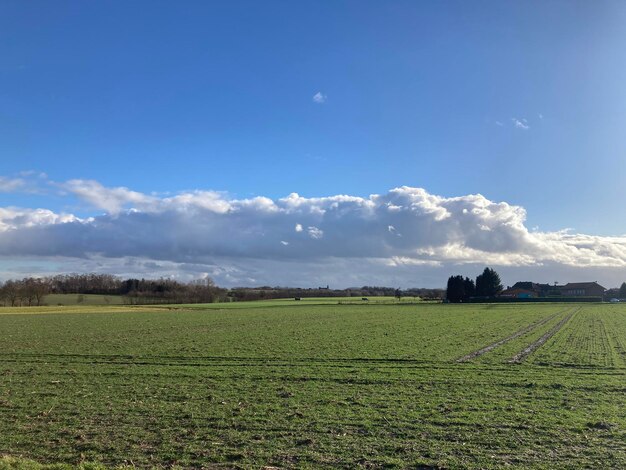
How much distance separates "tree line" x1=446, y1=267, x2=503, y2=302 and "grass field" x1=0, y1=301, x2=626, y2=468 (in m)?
131

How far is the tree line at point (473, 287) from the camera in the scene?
154000mm

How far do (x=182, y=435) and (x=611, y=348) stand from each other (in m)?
25.9

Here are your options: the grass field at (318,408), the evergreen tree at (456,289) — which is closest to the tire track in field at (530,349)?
the grass field at (318,408)

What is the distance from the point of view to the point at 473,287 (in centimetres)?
15562

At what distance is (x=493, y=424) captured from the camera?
1158cm

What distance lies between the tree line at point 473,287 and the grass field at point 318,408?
13070 cm

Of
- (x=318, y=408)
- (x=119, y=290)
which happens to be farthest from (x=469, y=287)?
(x=318, y=408)

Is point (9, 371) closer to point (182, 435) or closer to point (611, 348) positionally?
point (182, 435)

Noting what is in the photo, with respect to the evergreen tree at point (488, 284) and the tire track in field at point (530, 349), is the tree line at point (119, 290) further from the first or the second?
the tire track in field at point (530, 349)

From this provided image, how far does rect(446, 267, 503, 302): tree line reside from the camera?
154 metres

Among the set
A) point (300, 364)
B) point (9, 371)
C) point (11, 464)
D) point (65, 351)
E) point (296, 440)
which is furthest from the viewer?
point (65, 351)

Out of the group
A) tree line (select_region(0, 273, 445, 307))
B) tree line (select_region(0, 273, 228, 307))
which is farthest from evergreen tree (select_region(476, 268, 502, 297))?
tree line (select_region(0, 273, 228, 307))

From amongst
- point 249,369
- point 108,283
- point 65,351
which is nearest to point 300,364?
point 249,369

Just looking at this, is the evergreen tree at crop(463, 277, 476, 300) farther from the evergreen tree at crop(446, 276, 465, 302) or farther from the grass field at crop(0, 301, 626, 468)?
the grass field at crop(0, 301, 626, 468)
